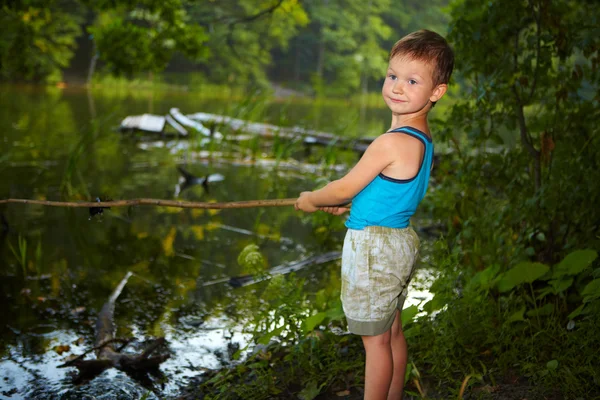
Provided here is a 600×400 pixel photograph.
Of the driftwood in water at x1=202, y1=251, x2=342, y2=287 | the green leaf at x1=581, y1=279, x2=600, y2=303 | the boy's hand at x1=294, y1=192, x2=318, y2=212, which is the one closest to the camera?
the boy's hand at x1=294, y1=192, x2=318, y2=212

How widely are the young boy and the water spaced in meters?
1.00

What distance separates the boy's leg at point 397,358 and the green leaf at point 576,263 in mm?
964

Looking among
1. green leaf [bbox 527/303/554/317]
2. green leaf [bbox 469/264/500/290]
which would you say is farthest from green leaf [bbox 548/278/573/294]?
green leaf [bbox 469/264/500/290]

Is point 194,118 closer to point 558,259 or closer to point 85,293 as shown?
point 85,293

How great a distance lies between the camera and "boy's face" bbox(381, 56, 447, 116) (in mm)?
2240

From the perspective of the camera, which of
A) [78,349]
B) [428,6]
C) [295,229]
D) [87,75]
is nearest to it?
[78,349]

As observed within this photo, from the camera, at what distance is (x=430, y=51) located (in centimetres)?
223

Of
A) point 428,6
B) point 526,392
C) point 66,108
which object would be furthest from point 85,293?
point 428,6

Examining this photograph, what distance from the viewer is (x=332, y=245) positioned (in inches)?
235

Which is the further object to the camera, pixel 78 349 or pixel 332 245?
pixel 332 245

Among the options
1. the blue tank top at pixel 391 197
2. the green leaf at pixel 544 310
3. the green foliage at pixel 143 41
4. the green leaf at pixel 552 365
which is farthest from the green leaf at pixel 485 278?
the green foliage at pixel 143 41

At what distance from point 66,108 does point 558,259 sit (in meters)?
16.6

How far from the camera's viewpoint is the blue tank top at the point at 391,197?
2.26 metres

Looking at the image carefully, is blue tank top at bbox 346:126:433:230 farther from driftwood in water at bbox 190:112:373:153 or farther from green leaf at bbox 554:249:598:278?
driftwood in water at bbox 190:112:373:153
